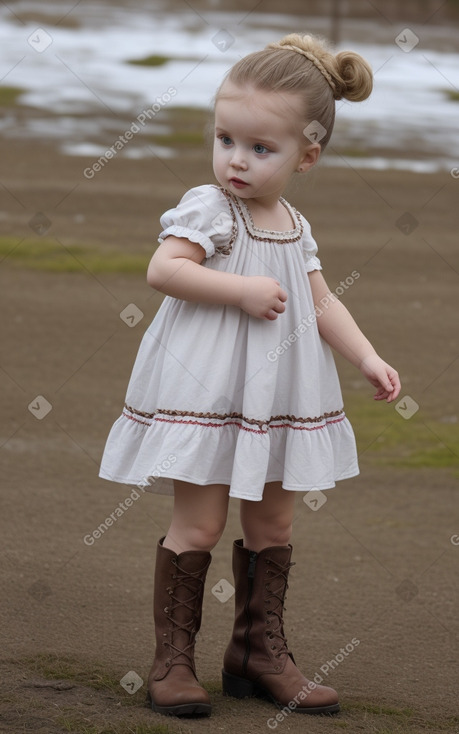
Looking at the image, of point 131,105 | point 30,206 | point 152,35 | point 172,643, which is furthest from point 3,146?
point 152,35

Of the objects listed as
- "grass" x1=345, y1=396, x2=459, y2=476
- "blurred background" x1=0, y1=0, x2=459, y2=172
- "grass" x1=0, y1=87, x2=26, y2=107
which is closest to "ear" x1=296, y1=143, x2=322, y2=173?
"blurred background" x1=0, y1=0, x2=459, y2=172

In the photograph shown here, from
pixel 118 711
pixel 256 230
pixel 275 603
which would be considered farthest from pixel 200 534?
pixel 256 230

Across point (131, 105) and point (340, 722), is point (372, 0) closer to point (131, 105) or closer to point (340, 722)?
point (131, 105)

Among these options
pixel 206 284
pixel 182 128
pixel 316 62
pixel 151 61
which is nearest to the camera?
pixel 206 284

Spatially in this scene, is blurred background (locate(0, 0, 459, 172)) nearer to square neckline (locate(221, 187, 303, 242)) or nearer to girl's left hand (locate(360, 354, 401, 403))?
square neckline (locate(221, 187, 303, 242))

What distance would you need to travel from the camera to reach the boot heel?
108 inches

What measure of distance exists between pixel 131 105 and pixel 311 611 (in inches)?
569

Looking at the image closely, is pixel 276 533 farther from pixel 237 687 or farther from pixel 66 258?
pixel 66 258

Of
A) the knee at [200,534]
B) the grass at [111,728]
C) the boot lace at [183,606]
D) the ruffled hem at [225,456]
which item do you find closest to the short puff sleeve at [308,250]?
the ruffled hem at [225,456]

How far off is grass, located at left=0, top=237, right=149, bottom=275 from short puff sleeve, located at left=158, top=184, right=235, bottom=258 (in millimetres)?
5144

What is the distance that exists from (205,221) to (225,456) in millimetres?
507

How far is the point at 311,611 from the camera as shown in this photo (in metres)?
3.47

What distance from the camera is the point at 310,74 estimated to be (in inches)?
99.9

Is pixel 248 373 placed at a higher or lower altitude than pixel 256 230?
lower
